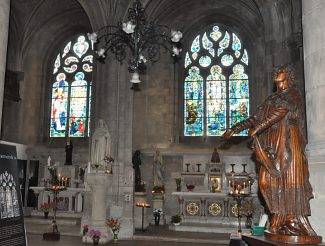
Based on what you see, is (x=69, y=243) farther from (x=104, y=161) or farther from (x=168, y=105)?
(x=168, y=105)

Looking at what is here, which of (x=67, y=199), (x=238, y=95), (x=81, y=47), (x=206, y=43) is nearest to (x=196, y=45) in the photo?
(x=206, y=43)

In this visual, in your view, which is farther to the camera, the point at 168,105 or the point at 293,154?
the point at 168,105

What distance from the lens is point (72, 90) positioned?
2017 cm

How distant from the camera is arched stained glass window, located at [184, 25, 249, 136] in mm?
18625

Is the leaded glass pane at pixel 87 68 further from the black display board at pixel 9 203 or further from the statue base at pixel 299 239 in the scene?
the statue base at pixel 299 239

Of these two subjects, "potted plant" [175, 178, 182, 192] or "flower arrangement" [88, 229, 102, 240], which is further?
"potted plant" [175, 178, 182, 192]

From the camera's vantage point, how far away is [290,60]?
43.1 feet

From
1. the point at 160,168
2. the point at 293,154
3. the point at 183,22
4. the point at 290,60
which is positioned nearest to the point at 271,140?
the point at 293,154

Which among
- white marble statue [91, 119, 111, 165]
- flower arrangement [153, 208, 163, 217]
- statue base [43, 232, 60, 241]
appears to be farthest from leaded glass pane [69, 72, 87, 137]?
statue base [43, 232, 60, 241]

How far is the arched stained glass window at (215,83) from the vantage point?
18.6 meters

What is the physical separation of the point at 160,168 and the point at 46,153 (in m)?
5.48

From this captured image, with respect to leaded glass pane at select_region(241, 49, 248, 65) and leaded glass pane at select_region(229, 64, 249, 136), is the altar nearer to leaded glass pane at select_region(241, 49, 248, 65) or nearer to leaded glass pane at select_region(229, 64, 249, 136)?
leaded glass pane at select_region(229, 64, 249, 136)

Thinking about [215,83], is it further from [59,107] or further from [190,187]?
[59,107]

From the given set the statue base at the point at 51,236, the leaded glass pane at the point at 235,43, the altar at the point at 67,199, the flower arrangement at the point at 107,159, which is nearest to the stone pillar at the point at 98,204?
the flower arrangement at the point at 107,159
